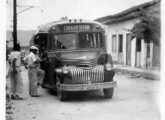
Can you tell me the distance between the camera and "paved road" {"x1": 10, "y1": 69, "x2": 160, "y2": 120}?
696 cm

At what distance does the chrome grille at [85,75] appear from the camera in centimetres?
810

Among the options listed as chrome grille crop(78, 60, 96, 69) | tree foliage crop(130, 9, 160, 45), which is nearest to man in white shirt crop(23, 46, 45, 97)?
chrome grille crop(78, 60, 96, 69)

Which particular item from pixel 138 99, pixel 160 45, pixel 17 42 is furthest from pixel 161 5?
pixel 17 42

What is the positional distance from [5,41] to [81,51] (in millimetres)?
1967

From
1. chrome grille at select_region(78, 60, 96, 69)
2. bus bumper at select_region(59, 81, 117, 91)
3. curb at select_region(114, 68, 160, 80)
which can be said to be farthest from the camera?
chrome grille at select_region(78, 60, 96, 69)

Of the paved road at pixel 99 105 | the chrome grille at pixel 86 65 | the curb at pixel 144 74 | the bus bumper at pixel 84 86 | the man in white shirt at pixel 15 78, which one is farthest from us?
the chrome grille at pixel 86 65

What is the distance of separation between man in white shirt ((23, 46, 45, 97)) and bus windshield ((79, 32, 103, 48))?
31.1 inches

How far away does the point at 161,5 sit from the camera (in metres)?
6.96

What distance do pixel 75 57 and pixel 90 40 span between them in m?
0.41

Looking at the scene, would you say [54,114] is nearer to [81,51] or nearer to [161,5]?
[81,51]

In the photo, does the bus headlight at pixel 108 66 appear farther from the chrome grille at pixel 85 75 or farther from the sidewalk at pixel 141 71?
the sidewalk at pixel 141 71

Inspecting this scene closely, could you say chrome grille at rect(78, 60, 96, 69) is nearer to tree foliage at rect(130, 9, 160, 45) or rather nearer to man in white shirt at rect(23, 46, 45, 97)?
man in white shirt at rect(23, 46, 45, 97)

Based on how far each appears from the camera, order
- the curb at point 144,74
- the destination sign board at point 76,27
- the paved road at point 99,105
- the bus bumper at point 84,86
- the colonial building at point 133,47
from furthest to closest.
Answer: the destination sign board at point 76,27
the bus bumper at point 84,86
the colonial building at point 133,47
the curb at point 144,74
the paved road at point 99,105

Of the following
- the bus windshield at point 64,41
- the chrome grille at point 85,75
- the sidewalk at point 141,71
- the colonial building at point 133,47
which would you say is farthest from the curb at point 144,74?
the bus windshield at point 64,41
